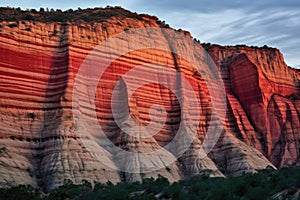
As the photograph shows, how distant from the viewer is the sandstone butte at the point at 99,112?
56.6 m

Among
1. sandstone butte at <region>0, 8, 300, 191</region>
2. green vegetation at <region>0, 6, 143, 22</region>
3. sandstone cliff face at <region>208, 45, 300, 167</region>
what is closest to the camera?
sandstone butte at <region>0, 8, 300, 191</region>

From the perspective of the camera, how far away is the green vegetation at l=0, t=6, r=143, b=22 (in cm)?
7467

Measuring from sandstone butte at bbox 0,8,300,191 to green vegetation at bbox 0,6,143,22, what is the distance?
1.22 metres

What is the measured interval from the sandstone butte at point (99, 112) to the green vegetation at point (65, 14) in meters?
1.22

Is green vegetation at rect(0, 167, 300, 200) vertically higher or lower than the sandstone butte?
lower

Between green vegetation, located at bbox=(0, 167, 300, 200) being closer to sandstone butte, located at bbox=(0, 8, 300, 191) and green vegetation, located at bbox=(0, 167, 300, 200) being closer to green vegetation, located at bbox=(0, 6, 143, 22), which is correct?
sandstone butte, located at bbox=(0, 8, 300, 191)

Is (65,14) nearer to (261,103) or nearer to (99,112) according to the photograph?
(99,112)

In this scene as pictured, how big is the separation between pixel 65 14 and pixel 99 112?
22.5 metres

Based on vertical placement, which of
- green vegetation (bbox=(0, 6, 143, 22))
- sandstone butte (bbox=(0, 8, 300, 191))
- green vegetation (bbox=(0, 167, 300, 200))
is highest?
green vegetation (bbox=(0, 6, 143, 22))

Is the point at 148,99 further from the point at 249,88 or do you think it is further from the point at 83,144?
the point at 249,88

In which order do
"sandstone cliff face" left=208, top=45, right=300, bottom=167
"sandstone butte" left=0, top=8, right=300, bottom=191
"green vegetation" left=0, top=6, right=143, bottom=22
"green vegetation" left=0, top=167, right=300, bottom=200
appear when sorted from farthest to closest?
1. "sandstone cliff face" left=208, top=45, right=300, bottom=167
2. "green vegetation" left=0, top=6, right=143, bottom=22
3. "sandstone butte" left=0, top=8, right=300, bottom=191
4. "green vegetation" left=0, top=167, right=300, bottom=200

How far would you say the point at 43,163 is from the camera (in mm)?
56688

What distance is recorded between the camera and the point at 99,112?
220ft

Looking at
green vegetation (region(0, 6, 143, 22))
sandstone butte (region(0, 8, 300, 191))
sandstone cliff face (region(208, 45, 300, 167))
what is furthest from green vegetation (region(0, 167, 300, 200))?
sandstone cliff face (region(208, 45, 300, 167))
